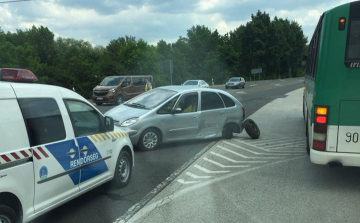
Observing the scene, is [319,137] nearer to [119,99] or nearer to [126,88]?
[119,99]

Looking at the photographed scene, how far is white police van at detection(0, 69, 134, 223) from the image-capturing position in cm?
336

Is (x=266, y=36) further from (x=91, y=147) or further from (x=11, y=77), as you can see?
(x=91, y=147)

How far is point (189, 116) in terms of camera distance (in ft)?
28.5

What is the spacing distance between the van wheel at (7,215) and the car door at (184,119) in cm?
508

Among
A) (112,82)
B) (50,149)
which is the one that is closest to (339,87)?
(50,149)

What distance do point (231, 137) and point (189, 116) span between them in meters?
1.83

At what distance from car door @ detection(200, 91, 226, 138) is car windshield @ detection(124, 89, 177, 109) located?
0.94 metres

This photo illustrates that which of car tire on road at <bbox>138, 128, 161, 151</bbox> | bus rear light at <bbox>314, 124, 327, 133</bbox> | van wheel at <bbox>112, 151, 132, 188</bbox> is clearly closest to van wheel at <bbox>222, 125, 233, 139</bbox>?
car tire on road at <bbox>138, 128, 161, 151</bbox>

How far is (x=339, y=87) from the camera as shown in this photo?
5035mm

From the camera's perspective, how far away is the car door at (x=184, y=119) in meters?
8.38

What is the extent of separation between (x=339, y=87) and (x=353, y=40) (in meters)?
0.72

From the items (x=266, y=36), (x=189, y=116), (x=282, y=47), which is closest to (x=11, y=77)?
(x=189, y=116)

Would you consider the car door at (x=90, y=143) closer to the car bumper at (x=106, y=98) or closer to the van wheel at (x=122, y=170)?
the van wheel at (x=122, y=170)

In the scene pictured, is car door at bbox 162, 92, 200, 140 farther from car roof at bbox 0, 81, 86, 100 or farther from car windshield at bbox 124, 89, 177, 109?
car roof at bbox 0, 81, 86, 100
